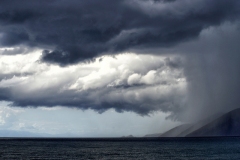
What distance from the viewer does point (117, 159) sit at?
142 meters

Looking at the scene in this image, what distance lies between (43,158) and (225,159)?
71910 mm

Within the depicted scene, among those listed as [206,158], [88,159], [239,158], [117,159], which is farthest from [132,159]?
[239,158]

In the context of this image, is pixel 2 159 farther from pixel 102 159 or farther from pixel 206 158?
pixel 206 158

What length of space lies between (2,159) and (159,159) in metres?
61.2

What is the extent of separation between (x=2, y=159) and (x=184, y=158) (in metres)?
71.2

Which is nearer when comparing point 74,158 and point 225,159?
point 225,159

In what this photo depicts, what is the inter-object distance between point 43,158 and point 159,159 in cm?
4720

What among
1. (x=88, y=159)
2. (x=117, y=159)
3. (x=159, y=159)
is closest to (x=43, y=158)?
(x=88, y=159)

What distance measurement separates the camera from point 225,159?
5290 inches

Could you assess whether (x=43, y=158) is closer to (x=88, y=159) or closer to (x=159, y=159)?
(x=88, y=159)

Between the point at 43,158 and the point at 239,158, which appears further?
the point at 43,158

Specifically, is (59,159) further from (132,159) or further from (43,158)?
(132,159)

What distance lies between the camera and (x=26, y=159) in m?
141

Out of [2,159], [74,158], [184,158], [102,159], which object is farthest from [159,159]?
[2,159]
